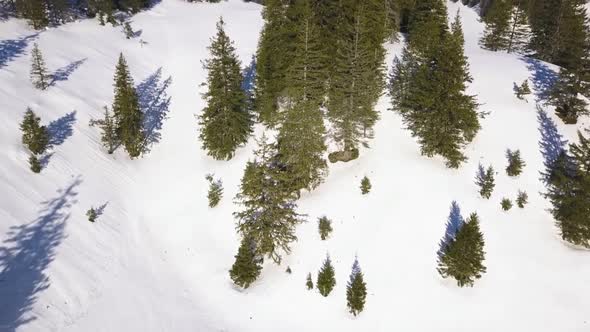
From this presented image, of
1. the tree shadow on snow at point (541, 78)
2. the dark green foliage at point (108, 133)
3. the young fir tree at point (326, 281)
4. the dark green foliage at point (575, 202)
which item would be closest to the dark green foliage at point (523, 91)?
the tree shadow on snow at point (541, 78)

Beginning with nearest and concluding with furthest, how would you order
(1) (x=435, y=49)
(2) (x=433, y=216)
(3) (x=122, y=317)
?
1. (3) (x=122, y=317)
2. (2) (x=433, y=216)
3. (1) (x=435, y=49)

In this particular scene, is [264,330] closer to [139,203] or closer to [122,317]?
[122,317]

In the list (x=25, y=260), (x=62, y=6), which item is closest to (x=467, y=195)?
(x=25, y=260)

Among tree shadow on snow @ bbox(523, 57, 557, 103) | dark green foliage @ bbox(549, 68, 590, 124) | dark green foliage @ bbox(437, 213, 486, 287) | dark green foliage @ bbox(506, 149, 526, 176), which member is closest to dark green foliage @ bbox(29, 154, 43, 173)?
dark green foliage @ bbox(437, 213, 486, 287)

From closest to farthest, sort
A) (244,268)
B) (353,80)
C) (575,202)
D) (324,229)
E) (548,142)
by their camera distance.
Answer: (575,202)
(244,268)
(324,229)
(353,80)
(548,142)

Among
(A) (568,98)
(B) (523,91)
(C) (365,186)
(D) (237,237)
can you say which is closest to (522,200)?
(C) (365,186)

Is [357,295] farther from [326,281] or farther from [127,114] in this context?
[127,114]
